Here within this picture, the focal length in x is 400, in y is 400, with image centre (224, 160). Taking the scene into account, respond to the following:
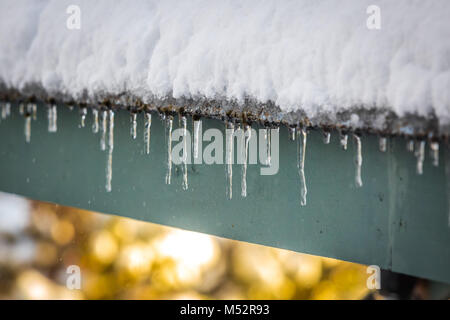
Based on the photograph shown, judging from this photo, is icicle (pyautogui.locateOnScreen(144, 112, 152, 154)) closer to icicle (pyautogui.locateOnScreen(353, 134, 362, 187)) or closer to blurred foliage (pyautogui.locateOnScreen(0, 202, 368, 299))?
icicle (pyautogui.locateOnScreen(353, 134, 362, 187))

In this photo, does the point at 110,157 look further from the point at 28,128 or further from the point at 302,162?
the point at 302,162

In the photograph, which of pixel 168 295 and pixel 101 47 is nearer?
pixel 101 47

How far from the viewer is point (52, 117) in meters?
1.55

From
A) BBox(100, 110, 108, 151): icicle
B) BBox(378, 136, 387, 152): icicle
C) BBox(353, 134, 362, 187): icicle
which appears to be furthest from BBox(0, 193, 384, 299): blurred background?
BBox(378, 136, 387, 152): icicle

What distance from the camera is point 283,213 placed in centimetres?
121

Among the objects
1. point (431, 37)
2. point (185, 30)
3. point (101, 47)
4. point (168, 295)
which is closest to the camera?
point (431, 37)

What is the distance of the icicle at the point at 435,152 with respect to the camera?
0.84 meters

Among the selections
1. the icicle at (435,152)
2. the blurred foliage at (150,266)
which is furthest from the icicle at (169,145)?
the blurred foliage at (150,266)

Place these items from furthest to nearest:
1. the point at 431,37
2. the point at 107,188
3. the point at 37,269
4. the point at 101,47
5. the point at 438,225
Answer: the point at 37,269
the point at 107,188
the point at 101,47
the point at 438,225
the point at 431,37

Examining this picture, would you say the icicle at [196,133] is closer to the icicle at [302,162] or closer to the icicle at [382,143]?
the icicle at [302,162]

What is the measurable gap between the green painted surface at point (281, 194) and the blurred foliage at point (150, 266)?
2.05 m

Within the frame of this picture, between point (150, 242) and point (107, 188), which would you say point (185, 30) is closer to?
point (107, 188)

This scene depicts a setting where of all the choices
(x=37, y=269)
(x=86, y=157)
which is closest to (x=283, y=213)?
(x=86, y=157)
